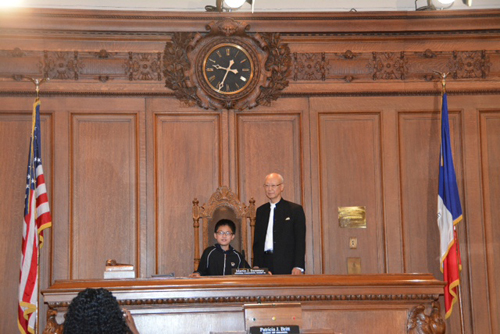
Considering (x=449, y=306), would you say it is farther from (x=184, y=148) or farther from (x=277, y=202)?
(x=184, y=148)

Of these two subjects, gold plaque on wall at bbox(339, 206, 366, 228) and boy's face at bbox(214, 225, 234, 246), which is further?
gold plaque on wall at bbox(339, 206, 366, 228)

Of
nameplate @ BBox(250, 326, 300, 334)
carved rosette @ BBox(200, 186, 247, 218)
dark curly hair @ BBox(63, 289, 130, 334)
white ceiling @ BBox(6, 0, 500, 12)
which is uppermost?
white ceiling @ BBox(6, 0, 500, 12)

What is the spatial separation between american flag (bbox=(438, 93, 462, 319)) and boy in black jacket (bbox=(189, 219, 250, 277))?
87.1 inches

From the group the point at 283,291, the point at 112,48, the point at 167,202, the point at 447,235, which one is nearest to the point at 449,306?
the point at 447,235

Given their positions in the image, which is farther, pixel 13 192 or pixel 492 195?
pixel 492 195

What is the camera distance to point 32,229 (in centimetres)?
747

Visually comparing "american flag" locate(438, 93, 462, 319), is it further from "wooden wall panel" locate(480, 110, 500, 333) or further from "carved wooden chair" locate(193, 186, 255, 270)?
"carved wooden chair" locate(193, 186, 255, 270)

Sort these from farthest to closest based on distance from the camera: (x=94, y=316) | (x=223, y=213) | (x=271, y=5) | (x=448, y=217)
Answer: (x=271, y=5)
(x=448, y=217)
(x=223, y=213)
(x=94, y=316)

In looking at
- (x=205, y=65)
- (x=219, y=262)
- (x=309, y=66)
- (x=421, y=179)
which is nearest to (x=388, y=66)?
(x=309, y=66)

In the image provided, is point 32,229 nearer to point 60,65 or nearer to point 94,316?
point 60,65

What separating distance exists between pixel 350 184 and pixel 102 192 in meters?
2.62

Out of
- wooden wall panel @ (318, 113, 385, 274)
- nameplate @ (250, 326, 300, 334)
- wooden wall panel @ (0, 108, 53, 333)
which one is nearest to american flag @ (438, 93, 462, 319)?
wooden wall panel @ (318, 113, 385, 274)

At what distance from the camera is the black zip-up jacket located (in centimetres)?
670

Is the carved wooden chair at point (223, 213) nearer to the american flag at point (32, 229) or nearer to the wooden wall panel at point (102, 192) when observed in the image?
the wooden wall panel at point (102, 192)
